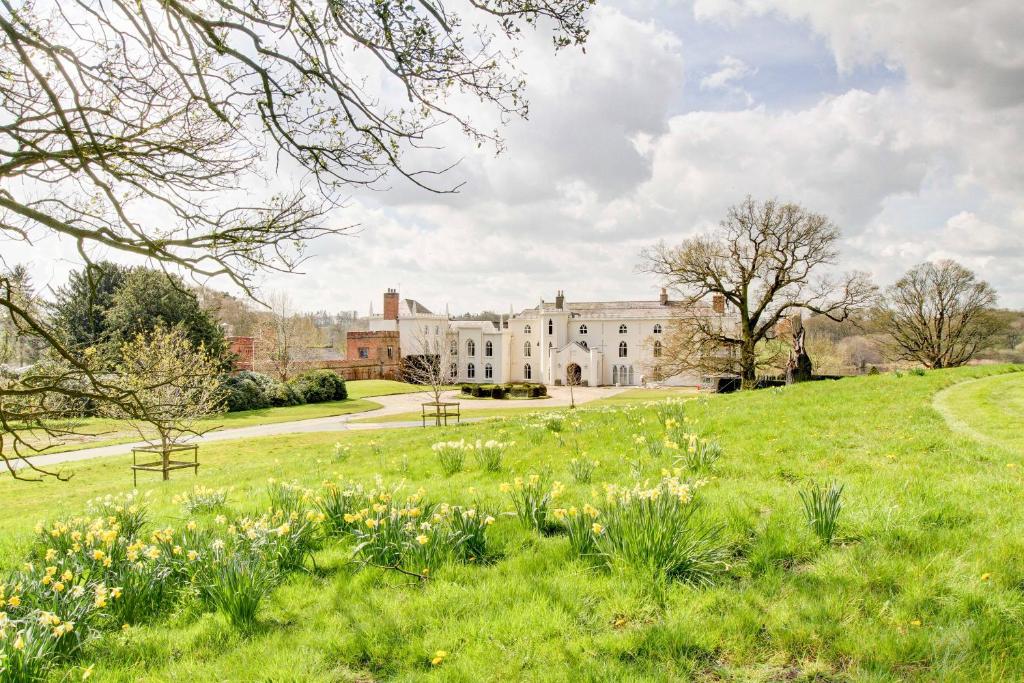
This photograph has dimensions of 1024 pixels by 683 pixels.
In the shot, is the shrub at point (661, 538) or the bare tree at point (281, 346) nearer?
the shrub at point (661, 538)

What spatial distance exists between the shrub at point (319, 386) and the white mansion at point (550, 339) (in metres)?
14.0

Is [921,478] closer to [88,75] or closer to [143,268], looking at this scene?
[88,75]

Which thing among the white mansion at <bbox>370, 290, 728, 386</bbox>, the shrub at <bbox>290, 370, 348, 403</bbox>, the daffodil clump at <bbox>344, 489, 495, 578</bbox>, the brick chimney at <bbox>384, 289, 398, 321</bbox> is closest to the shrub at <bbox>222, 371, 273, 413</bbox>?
the shrub at <bbox>290, 370, 348, 403</bbox>

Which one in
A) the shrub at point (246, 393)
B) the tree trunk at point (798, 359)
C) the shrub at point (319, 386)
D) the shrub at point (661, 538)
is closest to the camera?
the shrub at point (661, 538)

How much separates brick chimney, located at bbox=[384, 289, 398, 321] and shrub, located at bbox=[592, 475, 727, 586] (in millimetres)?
57922

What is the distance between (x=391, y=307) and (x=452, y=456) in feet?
178

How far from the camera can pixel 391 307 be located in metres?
61.0

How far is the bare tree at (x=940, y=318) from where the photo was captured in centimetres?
3897

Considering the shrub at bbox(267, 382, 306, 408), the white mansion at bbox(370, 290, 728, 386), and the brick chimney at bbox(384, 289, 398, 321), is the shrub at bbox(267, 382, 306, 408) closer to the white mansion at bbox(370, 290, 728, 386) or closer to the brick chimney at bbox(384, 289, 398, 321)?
the white mansion at bbox(370, 290, 728, 386)

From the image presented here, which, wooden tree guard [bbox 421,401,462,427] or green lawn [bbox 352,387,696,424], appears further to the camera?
green lawn [bbox 352,387,696,424]

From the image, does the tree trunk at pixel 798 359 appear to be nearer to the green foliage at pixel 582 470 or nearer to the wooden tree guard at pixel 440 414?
the wooden tree guard at pixel 440 414

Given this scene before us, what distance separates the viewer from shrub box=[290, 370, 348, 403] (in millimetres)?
40594

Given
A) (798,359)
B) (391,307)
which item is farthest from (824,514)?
(391,307)

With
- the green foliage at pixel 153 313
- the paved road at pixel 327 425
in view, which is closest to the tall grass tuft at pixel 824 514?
the paved road at pixel 327 425
